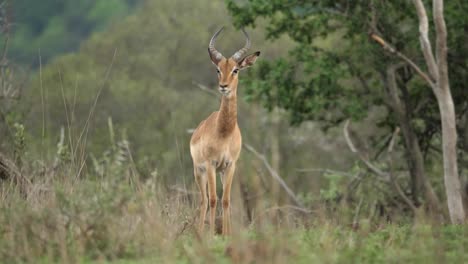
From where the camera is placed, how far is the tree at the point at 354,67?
65.0ft

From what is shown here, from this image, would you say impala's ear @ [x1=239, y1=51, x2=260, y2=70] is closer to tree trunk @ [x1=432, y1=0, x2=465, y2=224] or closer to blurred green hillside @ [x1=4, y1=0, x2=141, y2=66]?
tree trunk @ [x1=432, y1=0, x2=465, y2=224]

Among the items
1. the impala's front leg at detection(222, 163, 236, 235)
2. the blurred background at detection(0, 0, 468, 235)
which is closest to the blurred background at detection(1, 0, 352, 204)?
the blurred background at detection(0, 0, 468, 235)

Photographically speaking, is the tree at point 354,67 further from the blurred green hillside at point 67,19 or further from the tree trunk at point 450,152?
the blurred green hillside at point 67,19

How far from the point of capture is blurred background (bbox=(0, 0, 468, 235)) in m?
15.6

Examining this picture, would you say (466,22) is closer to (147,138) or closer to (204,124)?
(204,124)

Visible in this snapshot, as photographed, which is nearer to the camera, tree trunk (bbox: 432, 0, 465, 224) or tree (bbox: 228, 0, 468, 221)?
tree trunk (bbox: 432, 0, 465, 224)

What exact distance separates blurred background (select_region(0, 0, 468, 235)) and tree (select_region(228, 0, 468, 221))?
35mm

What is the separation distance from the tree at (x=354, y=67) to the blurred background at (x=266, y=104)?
3 centimetres

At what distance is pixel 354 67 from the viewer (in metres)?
20.7

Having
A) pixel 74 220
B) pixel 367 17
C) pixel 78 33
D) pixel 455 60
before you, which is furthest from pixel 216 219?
pixel 78 33

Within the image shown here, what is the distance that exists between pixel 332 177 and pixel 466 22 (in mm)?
5089

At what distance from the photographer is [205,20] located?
181ft

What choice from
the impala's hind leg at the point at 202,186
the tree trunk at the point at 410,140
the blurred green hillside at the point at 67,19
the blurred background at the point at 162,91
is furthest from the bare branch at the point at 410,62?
the blurred green hillside at the point at 67,19

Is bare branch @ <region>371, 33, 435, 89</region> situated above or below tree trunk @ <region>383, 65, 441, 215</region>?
above
